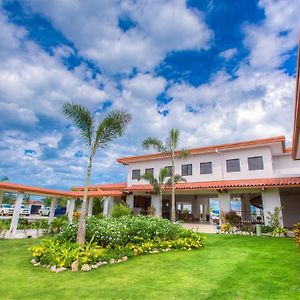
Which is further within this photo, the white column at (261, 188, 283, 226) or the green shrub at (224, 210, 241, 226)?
the green shrub at (224, 210, 241, 226)

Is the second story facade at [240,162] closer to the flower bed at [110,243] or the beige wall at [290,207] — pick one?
the beige wall at [290,207]

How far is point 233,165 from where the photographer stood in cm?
2033

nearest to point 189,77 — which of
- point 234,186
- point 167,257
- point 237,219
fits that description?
point 234,186

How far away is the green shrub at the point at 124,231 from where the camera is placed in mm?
9617

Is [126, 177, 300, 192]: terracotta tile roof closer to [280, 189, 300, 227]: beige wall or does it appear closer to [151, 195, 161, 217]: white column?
[151, 195, 161, 217]: white column

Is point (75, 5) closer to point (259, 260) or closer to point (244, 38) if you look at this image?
point (244, 38)

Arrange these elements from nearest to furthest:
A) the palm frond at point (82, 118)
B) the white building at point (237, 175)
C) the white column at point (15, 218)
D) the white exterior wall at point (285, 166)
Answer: the palm frond at point (82, 118) → the white column at point (15, 218) → the white building at point (237, 175) → the white exterior wall at point (285, 166)

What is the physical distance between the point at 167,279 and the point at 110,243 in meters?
3.93

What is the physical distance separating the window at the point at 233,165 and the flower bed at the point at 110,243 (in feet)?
32.7

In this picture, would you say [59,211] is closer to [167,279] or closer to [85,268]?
[85,268]

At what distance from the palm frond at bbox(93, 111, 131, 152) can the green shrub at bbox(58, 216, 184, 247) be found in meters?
3.57

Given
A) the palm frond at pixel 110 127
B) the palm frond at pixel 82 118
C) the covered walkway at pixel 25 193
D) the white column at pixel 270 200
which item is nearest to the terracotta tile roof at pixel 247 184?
the white column at pixel 270 200

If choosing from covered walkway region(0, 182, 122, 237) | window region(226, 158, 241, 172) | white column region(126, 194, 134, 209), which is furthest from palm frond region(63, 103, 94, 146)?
white column region(126, 194, 134, 209)

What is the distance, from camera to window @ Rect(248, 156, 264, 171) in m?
19.0
